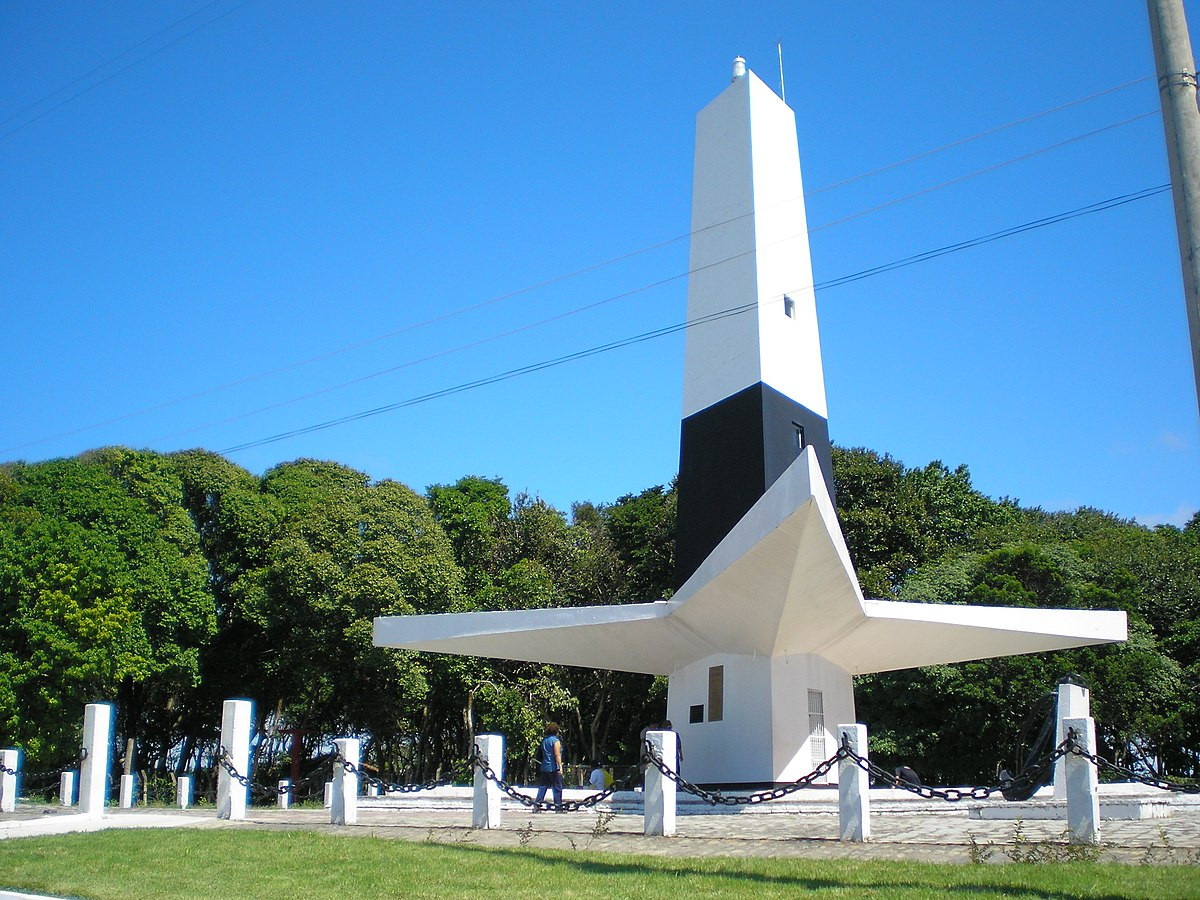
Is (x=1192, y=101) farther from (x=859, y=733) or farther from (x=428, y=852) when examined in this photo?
(x=428, y=852)

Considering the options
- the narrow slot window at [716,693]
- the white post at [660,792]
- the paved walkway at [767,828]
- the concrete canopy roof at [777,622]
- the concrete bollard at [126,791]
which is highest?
the concrete canopy roof at [777,622]

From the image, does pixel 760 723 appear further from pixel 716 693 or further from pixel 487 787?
pixel 487 787

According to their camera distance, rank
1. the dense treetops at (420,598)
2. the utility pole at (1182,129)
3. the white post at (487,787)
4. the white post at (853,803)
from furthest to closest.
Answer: the dense treetops at (420,598) → the white post at (487,787) → the white post at (853,803) → the utility pole at (1182,129)

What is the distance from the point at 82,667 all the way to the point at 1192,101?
22.8m

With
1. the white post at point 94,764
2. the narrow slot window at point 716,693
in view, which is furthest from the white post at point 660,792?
the white post at point 94,764

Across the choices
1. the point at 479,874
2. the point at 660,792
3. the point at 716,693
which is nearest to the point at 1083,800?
the point at 660,792

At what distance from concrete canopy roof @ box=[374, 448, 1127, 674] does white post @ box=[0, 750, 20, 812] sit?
6.03 meters

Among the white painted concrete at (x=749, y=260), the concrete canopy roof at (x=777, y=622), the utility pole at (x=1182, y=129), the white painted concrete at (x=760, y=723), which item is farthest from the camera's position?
the white painted concrete at (x=749, y=260)

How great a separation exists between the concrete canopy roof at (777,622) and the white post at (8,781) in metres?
6.03

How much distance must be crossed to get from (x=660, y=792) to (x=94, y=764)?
9648mm

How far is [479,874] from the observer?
840cm

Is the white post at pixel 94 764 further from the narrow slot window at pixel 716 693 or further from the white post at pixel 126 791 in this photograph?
the narrow slot window at pixel 716 693

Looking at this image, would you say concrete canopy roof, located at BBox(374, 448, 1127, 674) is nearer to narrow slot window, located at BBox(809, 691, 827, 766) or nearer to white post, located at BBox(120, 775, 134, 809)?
narrow slot window, located at BBox(809, 691, 827, 766)

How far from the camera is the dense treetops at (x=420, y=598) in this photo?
23.0 m
